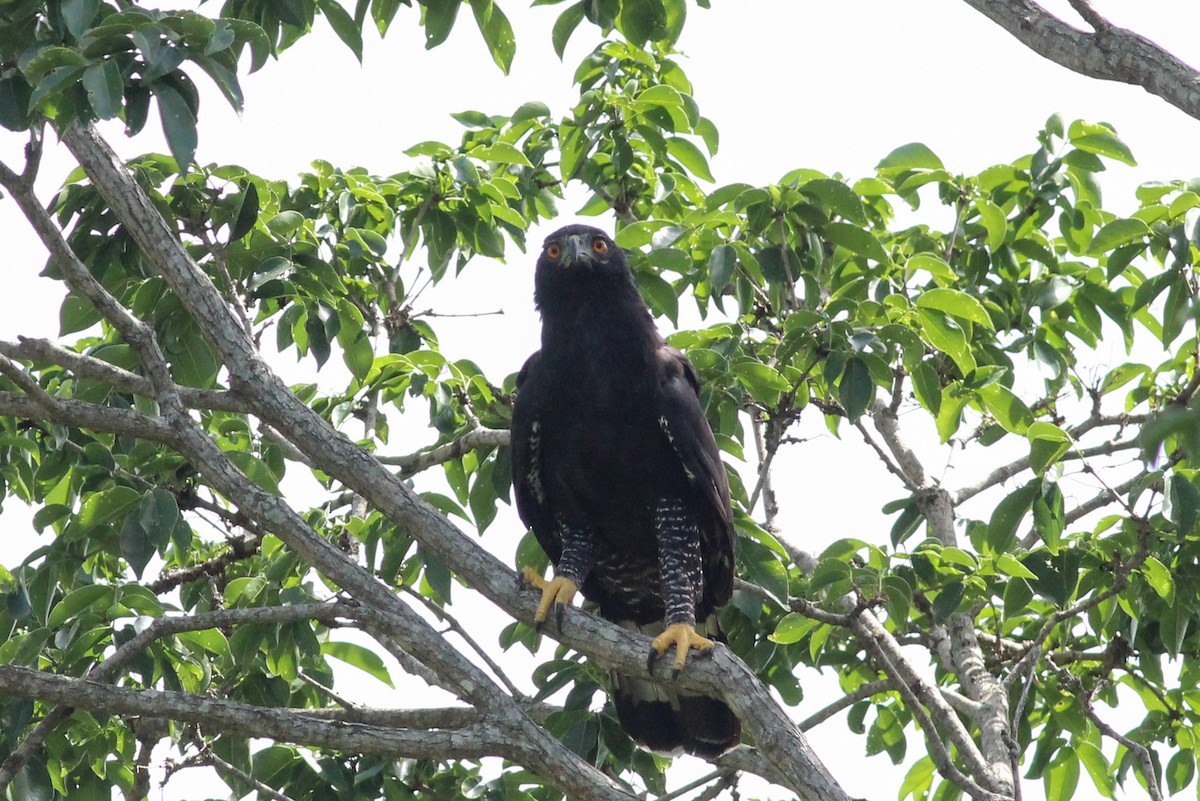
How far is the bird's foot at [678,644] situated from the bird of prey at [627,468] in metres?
0.51

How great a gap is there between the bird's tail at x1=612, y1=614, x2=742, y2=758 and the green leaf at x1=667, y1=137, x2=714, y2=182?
255 centimetres

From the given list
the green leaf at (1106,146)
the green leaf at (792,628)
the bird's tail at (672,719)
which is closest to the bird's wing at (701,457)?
the green leaf at (792,628)

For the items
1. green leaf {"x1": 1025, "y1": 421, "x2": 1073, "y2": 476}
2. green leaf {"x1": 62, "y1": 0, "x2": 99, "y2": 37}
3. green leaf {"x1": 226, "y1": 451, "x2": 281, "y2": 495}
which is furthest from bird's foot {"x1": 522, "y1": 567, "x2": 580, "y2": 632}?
green leaf {"x1": 62, "y1": 0, "x2": 99, "y2": 37}

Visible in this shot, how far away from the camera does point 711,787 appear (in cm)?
534

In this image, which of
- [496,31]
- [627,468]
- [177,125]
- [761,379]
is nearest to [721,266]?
[761,379]

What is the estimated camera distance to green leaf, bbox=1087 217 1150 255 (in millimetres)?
4977

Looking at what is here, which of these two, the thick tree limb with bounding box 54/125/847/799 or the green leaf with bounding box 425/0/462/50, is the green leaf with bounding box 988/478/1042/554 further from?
the green leaf with bounding box 425/0/462/50

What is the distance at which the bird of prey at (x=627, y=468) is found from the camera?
5484 mm

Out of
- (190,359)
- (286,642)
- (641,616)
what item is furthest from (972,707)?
(190,359)

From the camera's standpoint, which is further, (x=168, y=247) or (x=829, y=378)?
(x=829, y=378)

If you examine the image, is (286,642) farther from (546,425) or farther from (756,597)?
(756,597)

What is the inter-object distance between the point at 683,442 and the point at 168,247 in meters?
2.24

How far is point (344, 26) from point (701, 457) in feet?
7.48

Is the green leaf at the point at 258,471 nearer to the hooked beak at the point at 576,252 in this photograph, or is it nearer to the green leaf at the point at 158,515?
the green leaf at the point at 158,515
